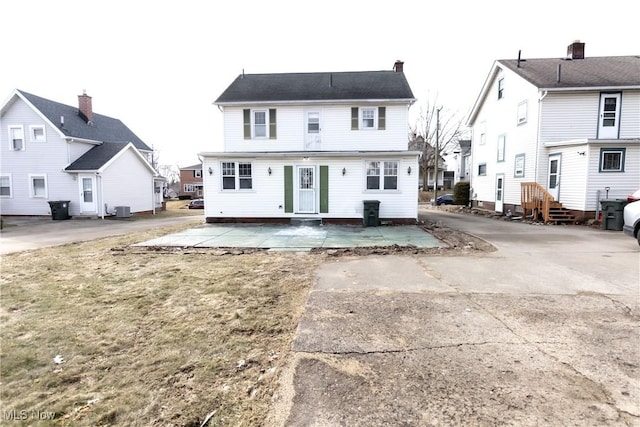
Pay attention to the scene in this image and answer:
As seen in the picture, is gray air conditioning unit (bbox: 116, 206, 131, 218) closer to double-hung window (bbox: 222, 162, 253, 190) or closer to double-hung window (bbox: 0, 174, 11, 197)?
double-hung window (bbox: 0, 174, 11, 197)

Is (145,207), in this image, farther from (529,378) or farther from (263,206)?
(529,378)

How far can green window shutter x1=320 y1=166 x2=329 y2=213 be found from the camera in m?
14.5

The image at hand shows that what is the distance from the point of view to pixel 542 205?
1563 centimetres

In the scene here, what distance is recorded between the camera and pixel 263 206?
1489 cm

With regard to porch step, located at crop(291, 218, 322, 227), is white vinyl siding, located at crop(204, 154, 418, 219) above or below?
above

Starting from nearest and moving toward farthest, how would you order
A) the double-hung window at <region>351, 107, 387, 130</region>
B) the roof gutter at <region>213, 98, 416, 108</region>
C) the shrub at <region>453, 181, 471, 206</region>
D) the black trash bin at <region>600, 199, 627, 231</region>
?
the black trash bin at <region>600, 199, 627, 231</region>
the roof gutter at <region>213, 98, 416, 108</region>
the double-hung window at <region>351, 107, 387, 130</region>
the shrub at <region>453, 181, 471, 206</region>

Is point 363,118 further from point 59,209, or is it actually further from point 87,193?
point 59,209

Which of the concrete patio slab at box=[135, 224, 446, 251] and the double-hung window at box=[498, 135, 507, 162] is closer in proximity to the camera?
the concrete patio slab at box=[135, 224, 446, 251]

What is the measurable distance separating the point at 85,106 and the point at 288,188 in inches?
750

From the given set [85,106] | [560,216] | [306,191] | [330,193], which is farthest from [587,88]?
[85,106]

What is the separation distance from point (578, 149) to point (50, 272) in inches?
785

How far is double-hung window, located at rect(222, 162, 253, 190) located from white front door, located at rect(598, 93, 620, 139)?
58.3 feet

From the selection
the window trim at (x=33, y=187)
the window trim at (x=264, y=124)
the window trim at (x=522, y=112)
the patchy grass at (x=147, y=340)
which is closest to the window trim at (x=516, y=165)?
the window trim at (x=522, y=112)

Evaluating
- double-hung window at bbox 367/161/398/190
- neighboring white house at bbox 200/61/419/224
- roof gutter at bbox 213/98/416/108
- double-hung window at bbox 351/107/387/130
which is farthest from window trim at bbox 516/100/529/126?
double-hung window at bbox 367/161/398/190
